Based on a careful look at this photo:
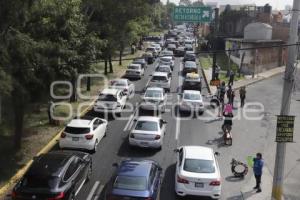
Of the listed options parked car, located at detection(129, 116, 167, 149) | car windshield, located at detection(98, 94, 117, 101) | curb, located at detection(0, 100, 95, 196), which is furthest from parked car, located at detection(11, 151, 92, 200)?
car windshield, located at detection(98, 94, 117, 101)

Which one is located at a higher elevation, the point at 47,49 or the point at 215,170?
the point at 47,49

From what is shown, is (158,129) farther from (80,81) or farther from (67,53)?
(80,81)

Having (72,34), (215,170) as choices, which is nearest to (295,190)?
(215,170)

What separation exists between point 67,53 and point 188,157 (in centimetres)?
743

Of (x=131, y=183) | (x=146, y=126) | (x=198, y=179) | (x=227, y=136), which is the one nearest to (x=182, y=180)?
(x=198, y=179)

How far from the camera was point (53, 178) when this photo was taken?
14531mm

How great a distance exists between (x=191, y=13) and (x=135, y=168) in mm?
28878

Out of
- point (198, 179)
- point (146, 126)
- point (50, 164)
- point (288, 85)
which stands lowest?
point (198, 179)

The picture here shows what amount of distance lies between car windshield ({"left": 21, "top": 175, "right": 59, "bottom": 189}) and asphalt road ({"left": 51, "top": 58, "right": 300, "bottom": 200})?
6.00 ft

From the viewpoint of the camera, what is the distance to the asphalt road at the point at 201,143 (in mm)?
17453

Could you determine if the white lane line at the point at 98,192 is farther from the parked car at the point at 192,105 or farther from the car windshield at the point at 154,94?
the car windshield at the point at 154,94

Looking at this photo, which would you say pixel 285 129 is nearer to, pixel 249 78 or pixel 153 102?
pixel 153 102

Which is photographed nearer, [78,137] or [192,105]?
[78,137]

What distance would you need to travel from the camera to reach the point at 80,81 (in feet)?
129
